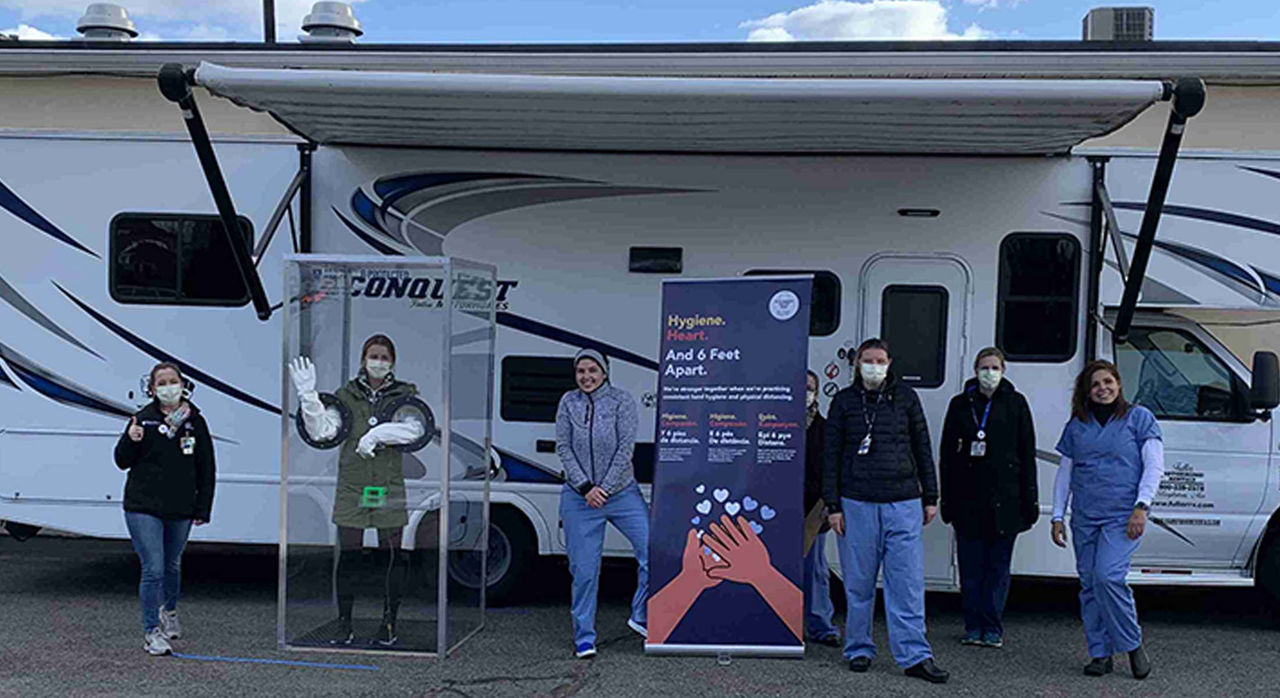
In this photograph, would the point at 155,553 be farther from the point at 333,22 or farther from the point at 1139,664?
the point at 333,22

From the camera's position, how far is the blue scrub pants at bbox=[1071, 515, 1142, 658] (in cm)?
615

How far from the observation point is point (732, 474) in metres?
6.54

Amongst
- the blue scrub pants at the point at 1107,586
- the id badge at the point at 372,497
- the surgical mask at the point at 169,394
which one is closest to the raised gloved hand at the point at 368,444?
the id badge at the point at 372,497

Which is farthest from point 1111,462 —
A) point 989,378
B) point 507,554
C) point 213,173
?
point 213,173

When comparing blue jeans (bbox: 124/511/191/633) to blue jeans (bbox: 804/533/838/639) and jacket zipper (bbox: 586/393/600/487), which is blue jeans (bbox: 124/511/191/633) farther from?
blue jeans (bbox: 804/533/838/639)

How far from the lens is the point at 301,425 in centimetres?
658

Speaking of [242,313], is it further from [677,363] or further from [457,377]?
[677,363]

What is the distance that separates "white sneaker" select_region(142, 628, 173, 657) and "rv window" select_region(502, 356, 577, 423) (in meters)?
2.22

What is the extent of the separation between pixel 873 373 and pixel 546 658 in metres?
2.27

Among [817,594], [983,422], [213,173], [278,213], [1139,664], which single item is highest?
[213,173]

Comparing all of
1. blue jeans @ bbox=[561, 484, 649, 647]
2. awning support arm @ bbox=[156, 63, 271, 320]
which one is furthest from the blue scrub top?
awning support arm @ bbox=[156, 63, 271, 320]

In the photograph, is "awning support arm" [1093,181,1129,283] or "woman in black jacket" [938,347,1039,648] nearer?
"woman in black jacket" [938,347,1039,648]

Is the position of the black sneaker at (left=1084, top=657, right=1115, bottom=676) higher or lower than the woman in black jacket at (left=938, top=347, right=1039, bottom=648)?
lower

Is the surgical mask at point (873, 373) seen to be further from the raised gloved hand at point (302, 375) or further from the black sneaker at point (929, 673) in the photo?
the raised gloved hand at point (302, 375)
